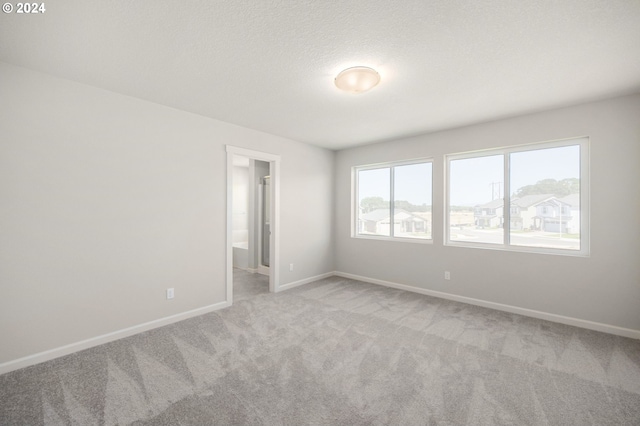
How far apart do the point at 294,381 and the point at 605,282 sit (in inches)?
139

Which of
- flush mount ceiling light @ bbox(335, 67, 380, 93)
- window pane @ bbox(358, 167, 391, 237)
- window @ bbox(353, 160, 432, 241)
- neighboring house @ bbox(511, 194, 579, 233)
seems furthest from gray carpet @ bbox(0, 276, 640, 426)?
flush mount ceiling light @ bbox(335, 67, 380, 93)

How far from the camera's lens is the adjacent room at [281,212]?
179 cm

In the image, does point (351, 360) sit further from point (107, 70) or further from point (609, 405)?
point (107, 70)

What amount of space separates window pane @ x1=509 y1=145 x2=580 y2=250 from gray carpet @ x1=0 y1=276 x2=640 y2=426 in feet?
3.46

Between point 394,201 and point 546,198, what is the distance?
84.2 inches

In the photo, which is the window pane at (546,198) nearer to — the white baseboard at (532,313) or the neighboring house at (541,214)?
the neighboring house at (541,214)

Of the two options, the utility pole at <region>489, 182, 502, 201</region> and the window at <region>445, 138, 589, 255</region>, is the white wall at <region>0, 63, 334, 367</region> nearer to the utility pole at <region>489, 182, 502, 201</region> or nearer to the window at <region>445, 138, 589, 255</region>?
the window at <region>445, 138, 589, 255</region>

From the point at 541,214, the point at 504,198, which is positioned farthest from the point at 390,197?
the point at 541,214

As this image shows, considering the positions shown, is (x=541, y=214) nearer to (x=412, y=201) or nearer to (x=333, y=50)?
(x=412, y=201)

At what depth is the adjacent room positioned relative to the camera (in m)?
1.79

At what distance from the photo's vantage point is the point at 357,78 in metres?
2.29

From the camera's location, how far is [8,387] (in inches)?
78.9

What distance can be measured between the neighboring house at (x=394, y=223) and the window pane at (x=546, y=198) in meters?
1.28
